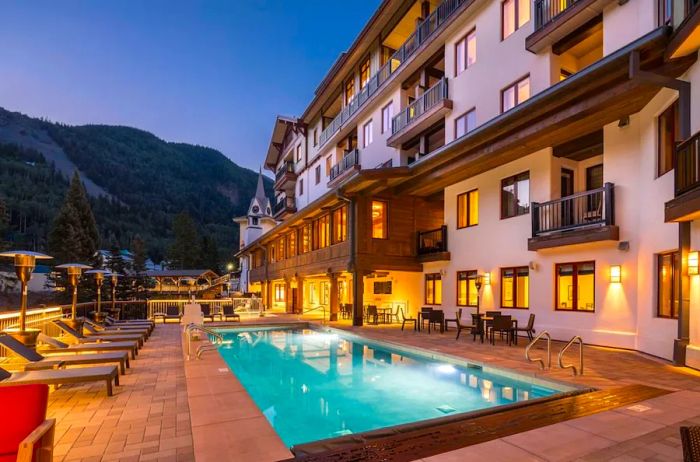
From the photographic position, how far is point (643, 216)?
30.6ft

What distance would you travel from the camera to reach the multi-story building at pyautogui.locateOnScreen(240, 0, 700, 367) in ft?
26.5

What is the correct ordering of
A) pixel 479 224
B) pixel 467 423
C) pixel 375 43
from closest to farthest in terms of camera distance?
pixel 467 423 < pixel 479 224 < pixel 375 43

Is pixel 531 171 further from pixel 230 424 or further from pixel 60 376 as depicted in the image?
pixel 60 376

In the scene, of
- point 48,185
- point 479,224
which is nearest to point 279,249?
point 479,224

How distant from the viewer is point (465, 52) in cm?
1421

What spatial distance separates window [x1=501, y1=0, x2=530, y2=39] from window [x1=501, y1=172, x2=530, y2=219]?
14.2 ft

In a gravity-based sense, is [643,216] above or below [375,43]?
below

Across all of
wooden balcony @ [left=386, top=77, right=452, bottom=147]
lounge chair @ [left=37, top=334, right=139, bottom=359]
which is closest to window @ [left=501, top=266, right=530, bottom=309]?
wooden balcony @ [left=386, top=77, right=452, bottom=147]

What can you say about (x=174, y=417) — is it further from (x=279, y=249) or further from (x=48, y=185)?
(x=48, y=185)

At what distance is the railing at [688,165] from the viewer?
6.61 m

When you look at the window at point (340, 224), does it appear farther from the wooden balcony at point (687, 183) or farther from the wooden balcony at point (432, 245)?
the wooden balcony at point (687, 183)

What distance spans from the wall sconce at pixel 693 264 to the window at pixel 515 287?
5.08m

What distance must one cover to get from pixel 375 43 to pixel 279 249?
555 inches

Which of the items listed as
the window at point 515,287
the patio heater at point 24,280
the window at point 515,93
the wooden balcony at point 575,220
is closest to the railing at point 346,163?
the window at point 515,93
